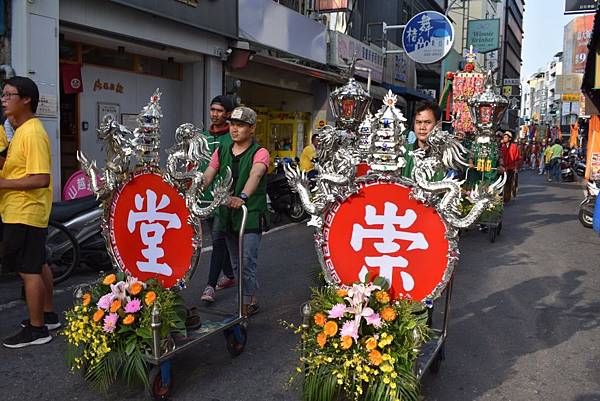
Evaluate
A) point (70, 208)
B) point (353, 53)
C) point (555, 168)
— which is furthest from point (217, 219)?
point (555, 168)

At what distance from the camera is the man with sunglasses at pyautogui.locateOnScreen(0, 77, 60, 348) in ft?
13.1

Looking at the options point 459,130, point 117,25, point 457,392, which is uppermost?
point 117,25

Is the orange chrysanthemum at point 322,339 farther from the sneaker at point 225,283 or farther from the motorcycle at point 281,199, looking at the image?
the motorcycle at point 281,199

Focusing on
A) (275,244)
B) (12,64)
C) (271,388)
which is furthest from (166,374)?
(12,64)

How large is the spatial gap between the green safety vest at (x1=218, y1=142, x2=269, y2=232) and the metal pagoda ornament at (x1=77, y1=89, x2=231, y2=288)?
694mm

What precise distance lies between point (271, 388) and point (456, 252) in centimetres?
143

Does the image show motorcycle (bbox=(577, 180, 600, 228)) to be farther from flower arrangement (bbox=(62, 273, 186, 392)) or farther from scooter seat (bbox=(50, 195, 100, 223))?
flower arrangement (bbox=(62, 273, 186, 392))

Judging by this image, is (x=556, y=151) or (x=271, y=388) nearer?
(x=271, y=388)

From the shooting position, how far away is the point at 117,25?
9.73 m

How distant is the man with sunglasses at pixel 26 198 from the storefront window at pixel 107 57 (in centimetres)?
635

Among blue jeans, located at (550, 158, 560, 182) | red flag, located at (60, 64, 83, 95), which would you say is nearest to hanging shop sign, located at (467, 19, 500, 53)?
blue jeans, located at (550, 158, 560, 182)

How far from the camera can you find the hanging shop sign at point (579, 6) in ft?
52.1

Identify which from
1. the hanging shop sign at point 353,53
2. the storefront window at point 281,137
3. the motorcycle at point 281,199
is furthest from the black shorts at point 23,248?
the hanging shop sign at point 353,53

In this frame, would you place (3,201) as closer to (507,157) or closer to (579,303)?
(579,303)
